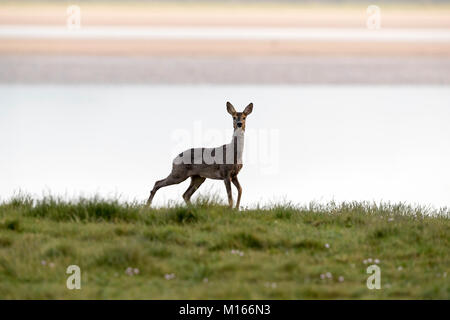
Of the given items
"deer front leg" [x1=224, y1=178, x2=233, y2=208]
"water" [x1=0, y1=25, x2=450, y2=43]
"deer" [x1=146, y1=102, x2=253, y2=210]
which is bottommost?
"deer front leg" [x1=224, y1=178, x2=233, y2=208]

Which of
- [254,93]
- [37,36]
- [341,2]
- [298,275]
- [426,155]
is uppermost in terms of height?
[341,2]

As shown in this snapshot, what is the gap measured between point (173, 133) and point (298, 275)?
36.9ft

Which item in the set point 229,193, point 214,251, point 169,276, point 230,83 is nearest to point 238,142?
point 229,193

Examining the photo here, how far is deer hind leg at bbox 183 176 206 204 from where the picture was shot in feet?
38.0

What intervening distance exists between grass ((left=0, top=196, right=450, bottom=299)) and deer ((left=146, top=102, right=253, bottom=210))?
482 millimetres

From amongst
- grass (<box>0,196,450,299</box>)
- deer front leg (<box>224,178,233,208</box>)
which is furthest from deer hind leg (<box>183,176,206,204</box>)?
grass (<box>0,196,450,299</box>)

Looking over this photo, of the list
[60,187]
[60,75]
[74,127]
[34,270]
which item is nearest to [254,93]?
[60,75]

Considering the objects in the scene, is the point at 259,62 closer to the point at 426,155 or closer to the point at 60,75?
the point at 60,75

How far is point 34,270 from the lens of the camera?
859 cm

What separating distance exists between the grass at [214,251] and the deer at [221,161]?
48cm

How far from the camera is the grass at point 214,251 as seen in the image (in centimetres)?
823

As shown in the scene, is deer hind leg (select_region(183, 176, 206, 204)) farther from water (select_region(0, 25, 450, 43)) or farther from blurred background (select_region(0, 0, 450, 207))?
water (select_region(0, 25, 450, 43))

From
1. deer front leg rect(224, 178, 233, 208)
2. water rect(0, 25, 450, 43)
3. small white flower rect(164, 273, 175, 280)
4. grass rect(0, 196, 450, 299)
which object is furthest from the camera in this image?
water rect(0, 25, 450, 43)

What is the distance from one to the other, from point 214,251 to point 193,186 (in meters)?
2.43
